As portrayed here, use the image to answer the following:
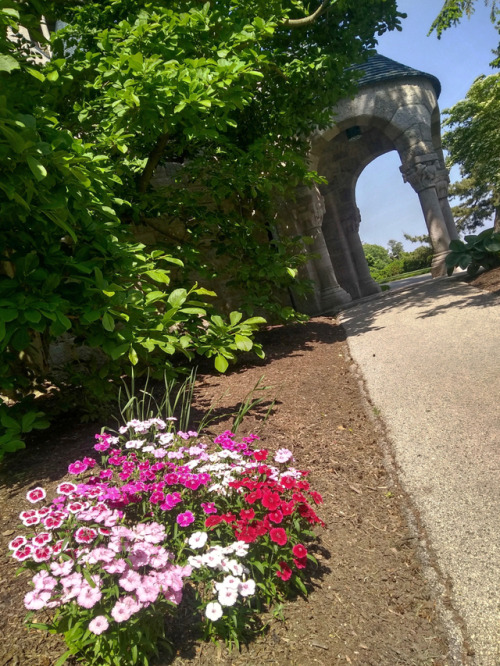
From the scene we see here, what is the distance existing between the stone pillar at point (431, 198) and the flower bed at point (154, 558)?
991 centimetres

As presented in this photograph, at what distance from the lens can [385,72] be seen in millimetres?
10789

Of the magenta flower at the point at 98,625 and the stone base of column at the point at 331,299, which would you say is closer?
the magenta flower at the point at 98,625

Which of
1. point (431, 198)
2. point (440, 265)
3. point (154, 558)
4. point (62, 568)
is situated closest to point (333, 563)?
point (154, 558)

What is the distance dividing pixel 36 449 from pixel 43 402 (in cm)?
94

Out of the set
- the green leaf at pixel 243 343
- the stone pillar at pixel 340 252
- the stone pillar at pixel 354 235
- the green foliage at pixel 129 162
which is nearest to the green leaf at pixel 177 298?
the green foliage at pixel 129 162

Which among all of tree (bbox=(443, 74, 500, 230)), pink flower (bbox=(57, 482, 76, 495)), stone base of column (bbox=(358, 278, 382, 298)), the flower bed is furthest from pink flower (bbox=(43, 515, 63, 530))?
tree (bbox=(443, 74, 500, 230))

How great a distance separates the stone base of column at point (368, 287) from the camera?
1491 cm

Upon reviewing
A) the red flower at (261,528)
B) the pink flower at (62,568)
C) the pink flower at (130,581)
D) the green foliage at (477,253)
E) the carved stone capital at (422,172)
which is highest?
the carved stone capital at (422,172)

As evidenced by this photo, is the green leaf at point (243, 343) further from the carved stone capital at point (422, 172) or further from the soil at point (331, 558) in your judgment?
the carved stone capital at point (422, 172)

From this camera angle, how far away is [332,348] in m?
5.95

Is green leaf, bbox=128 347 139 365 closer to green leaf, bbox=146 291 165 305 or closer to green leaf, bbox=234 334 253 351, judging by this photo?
green leaf, bbox=146 291 165 305

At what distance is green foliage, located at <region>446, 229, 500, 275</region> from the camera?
8125 mm

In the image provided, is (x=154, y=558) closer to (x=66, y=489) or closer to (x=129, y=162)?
(x=66, y=489)

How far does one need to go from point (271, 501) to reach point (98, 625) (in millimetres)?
767
